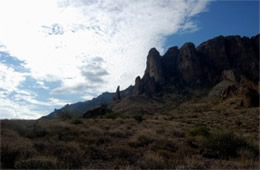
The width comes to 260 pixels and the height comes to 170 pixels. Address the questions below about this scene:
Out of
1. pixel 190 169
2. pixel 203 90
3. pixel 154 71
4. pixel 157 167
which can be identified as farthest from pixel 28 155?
pixel 154 71

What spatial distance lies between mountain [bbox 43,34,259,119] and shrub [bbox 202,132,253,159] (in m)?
92.6

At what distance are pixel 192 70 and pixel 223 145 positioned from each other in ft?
417

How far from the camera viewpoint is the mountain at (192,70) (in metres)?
116

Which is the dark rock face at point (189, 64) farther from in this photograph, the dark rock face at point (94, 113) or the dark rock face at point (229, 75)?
the dark rock face at point (94, 113)

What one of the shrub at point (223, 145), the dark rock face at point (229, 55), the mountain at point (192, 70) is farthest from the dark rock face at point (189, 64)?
the shrub at point (223, 145)

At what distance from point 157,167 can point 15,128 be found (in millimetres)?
9316

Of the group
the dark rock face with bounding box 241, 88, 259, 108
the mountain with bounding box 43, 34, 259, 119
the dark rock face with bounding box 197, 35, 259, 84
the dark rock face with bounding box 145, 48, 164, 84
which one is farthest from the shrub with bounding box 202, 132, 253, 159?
the dark rock face with bounding box 145, 48, 164, 84

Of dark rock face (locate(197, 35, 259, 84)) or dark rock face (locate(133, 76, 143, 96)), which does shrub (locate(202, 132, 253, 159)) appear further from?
dark rock face (locate(197, 35, 259, 84))

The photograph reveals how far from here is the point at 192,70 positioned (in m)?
134

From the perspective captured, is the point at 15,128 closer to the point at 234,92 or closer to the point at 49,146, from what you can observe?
the point at 49,146

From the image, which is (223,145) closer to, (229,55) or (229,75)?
(229,75)

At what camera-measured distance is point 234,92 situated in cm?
7669

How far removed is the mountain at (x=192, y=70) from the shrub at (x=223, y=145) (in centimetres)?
9262

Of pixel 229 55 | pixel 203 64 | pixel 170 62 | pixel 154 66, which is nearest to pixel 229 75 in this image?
pixel 203 64
